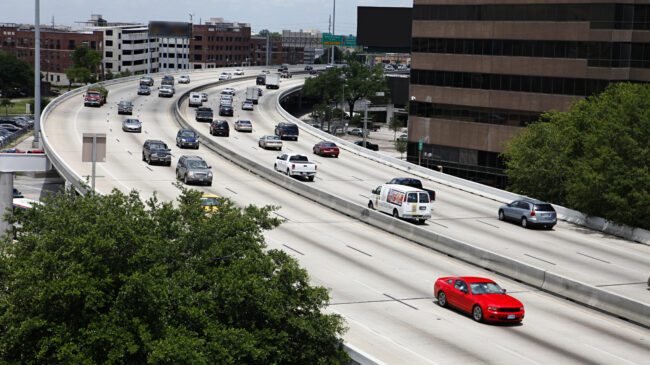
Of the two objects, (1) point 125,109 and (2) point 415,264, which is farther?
(1) point 125,109

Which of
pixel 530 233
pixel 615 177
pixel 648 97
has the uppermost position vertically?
pixel 648 97

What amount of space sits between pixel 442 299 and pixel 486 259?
6789mm

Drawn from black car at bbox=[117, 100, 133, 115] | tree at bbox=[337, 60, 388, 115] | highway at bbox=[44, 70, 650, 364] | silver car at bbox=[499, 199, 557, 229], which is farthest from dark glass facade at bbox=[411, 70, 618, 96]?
tree at bbox=[337, 60, 388, 115]

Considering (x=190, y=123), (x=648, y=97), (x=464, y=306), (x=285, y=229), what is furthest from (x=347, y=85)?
(x=464, y=306)

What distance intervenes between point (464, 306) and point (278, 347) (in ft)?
28.6

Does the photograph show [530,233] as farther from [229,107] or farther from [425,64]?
[229,107]

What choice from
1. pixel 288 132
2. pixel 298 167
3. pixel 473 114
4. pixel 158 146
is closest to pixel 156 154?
pixel 158 146

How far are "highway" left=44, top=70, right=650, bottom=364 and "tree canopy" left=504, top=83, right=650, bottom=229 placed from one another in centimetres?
223

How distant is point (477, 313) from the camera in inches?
1029

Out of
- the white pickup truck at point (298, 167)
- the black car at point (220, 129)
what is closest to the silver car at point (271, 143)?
the black car at point (220, 129)

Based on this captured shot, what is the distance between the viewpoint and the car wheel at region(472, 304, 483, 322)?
25.9 m

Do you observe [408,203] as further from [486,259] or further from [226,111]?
[226,111]

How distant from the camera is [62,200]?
23.1 m

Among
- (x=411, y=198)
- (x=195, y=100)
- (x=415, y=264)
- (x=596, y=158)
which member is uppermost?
(x=195, y=100)
